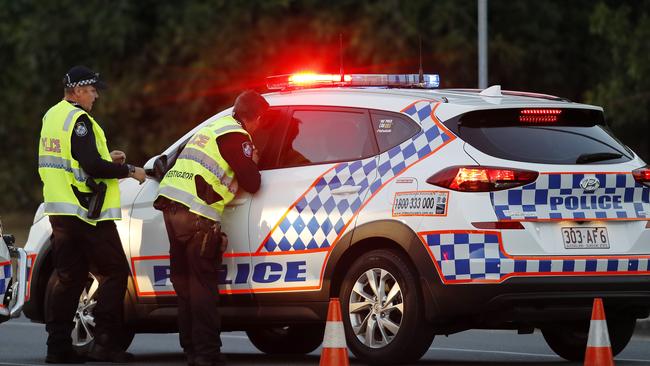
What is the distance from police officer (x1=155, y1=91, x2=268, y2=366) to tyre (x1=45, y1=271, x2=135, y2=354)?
98cm

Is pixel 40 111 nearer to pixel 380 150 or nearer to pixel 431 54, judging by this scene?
pixel 431 54

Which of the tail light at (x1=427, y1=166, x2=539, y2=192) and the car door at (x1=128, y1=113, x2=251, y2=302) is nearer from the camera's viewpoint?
the tail light at (x1=427, y1=166, x2=539, y2=192)

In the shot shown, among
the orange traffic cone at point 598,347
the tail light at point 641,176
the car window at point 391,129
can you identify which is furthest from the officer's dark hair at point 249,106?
the orange traffic cone at point 598,347

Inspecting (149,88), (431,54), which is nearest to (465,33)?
(431,54)

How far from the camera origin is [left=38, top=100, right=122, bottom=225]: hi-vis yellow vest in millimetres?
10055

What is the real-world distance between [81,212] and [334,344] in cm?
255

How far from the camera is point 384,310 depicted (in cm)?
927

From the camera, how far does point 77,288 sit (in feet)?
33.6

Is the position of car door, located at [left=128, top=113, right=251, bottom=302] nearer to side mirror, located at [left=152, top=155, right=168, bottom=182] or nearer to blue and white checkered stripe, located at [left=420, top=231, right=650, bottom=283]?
side mirror, located at [left=152, top=155, right=168, bottom=182]

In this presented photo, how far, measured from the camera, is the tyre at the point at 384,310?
29.9 feet

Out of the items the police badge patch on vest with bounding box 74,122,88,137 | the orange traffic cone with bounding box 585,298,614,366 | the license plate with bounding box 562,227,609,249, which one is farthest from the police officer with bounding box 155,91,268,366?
the orange traffic cone with bounding box 585,298,614,366

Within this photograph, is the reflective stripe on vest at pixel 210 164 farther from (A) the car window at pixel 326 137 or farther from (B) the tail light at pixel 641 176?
(B) the tail light at pixel 641 176

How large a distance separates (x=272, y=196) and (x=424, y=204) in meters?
1.16

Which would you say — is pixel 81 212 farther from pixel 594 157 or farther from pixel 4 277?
pixel 594 157
